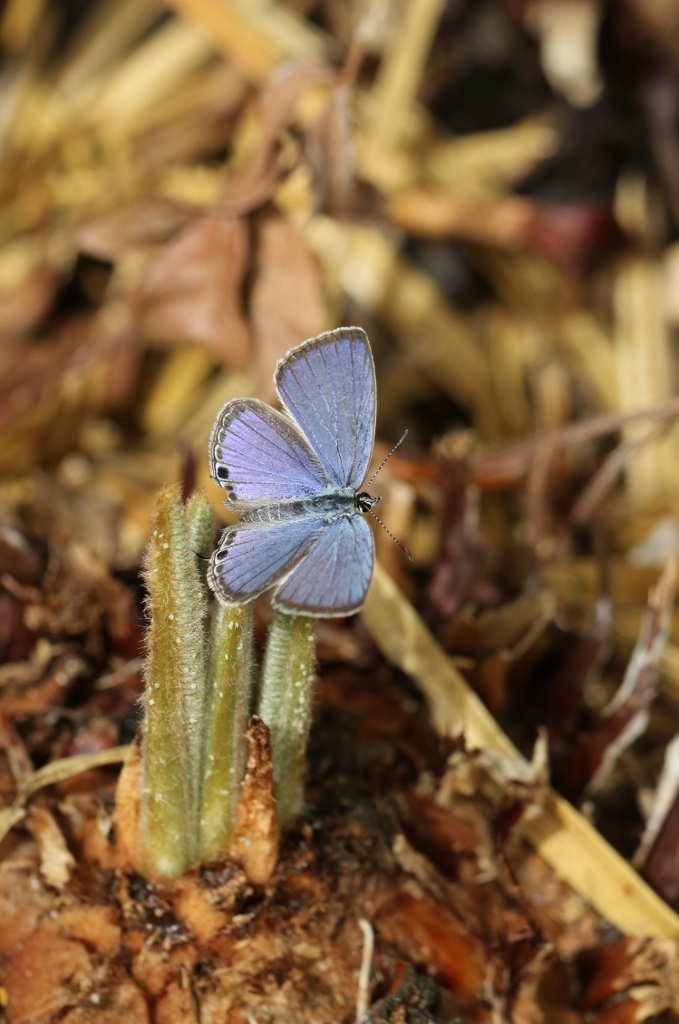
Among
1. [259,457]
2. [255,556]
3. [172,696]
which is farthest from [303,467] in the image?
[172,696]

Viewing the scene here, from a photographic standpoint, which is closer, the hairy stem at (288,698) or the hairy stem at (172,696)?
the hairy stem at (172,696)

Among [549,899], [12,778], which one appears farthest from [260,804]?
[549,899]

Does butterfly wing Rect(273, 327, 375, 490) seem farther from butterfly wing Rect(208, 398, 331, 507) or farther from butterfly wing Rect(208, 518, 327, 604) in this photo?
butterfly wing Rect(208, 518, 327, 604)

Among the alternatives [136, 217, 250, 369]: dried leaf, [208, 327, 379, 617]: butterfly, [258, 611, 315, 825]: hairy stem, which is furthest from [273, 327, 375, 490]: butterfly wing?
[136, 217, 250, 369]: dried leaf

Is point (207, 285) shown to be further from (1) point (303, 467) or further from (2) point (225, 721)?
(2) point (225, 721)

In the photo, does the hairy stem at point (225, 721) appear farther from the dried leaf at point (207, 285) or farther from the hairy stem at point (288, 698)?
the dried leaf at point (207, 285)

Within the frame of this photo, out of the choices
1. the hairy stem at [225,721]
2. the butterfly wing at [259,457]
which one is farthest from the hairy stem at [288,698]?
the butterfly wing at [259,457]

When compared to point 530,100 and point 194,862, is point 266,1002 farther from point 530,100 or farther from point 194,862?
point 530,100
